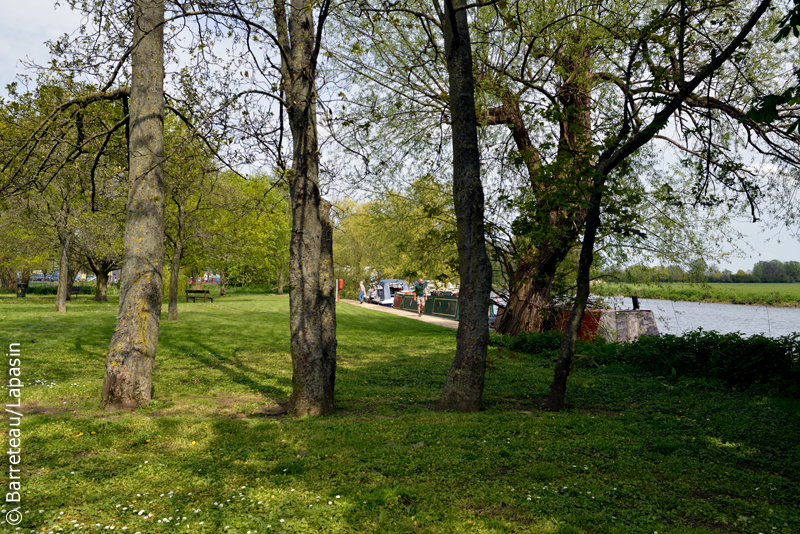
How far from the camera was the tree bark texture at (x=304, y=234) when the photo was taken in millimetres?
6422

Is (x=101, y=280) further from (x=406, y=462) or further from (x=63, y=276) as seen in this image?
(x=406, y=462)

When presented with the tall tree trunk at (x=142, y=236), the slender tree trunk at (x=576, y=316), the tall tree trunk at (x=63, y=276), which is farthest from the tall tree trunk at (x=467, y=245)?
the tall tree trunk at (x=63, y=276)

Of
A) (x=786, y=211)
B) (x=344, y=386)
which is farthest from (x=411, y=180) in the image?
(x=786, y=211)

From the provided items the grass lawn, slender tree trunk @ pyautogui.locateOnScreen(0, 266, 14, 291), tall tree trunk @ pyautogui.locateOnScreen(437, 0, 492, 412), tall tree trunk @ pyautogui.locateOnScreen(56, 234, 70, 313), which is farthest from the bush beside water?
slender tree trunk @ pyautogui.locateOnScreen(0, 266, 14, 291)

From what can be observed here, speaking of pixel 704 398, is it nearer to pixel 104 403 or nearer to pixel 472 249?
pixel 472 249

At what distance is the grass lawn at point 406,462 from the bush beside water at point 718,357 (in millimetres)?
769

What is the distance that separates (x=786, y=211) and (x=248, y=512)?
40.7 ft

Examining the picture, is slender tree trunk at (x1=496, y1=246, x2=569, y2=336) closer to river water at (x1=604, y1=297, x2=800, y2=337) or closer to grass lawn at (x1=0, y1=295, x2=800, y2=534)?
river water at (x1=604, y1=297, x2=800, y2=337)

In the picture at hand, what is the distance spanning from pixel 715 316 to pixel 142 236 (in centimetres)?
1880

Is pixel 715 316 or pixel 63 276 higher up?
pixel 63 276

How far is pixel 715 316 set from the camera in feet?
59.5

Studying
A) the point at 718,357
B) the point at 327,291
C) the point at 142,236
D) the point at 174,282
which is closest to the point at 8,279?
Result: the point at 174,282

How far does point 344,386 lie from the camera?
8.86m

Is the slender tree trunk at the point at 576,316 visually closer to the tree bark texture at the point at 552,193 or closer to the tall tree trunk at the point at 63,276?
the tree bark texture at the point at 552,193
